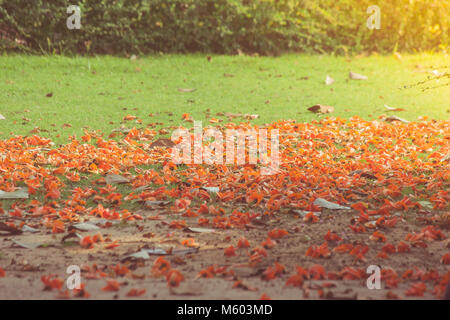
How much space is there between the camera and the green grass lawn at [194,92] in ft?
25.8

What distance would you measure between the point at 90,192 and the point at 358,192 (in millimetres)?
2204

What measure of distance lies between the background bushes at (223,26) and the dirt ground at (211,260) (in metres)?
Result: 6.96

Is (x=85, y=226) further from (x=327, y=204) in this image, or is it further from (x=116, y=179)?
(x=327, y=204)

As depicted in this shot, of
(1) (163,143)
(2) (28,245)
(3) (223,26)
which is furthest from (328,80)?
(2) (28,245)

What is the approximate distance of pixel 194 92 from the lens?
9242 millimetres

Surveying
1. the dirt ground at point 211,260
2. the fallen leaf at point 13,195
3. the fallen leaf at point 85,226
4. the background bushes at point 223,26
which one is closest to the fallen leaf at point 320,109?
the background bushes at point 223,26

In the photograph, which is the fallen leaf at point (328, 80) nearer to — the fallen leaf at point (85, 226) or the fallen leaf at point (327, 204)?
the fallen leaf at point (327, 204)

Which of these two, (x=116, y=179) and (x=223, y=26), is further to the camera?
(x=223, y=26)

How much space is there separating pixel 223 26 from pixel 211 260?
815 cm

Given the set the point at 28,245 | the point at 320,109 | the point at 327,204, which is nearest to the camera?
the point at 28,245

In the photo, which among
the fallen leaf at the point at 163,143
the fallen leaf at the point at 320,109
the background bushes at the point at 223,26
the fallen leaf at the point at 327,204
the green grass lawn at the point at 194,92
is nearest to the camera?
the fallen leaf at the point at 327,204

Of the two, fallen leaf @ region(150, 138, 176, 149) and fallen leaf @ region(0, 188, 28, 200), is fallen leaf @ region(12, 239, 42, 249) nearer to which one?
fallen leaf @ region(0, 188, 28, 200)

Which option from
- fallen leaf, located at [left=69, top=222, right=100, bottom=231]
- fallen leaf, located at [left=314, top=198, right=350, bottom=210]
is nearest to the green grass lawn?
fallen leaf, located at [left=69, top=222, right=100, bottom=231]

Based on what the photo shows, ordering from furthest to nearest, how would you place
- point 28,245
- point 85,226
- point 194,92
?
point 194,92 < point 85,226 < point 28,245
